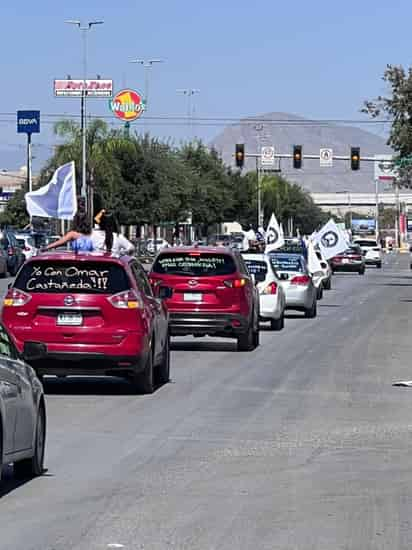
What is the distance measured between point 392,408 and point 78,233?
23.9 feet

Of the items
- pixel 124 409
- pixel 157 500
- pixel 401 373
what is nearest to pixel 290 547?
pixel 157 500

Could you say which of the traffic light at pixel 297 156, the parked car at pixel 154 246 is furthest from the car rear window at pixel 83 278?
the parked car at pixel 154 246

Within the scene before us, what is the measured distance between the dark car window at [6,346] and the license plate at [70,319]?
6.59 m

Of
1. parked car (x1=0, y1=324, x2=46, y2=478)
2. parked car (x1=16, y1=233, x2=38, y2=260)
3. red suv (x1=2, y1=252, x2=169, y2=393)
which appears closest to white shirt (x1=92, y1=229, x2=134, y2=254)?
red suv (x1=2, y1=252, x2=169, y2=393)

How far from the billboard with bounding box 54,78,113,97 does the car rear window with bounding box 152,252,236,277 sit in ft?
249

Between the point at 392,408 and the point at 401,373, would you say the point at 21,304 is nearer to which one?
the point at 392,408

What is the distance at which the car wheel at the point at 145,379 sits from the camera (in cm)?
1714

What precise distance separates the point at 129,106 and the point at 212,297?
77.8m

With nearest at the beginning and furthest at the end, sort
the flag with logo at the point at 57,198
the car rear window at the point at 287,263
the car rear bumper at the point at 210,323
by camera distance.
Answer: the car rear bumper at the point at 210,323, the flag with logo at the point at 57,198, the car rear window at the point at 287,263

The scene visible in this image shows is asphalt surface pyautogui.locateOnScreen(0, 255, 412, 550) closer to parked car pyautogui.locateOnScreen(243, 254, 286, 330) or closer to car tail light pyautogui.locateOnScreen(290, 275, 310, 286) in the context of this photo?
parked car pyautogui.locateOnScreen(243, 254, 286, 330)

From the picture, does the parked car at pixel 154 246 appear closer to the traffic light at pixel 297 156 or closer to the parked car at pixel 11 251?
the traffic light at pixel 297 156

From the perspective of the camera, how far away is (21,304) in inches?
683

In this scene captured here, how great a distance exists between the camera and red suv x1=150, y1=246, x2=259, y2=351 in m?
23.6

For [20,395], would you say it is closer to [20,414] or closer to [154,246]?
[20,414]
